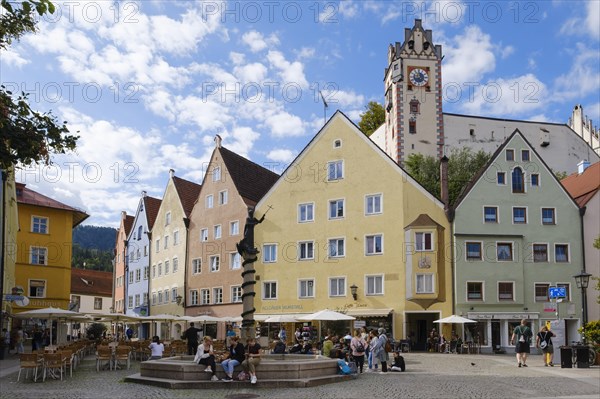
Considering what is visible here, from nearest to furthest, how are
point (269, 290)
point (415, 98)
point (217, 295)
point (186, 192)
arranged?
1. point (269, 290)
2. point (217, 295)
3. point (186, 192)
4. point (415, 98)

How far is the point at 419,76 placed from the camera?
84938mm

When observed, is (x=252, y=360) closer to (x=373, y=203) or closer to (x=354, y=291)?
(x=354, y=291)

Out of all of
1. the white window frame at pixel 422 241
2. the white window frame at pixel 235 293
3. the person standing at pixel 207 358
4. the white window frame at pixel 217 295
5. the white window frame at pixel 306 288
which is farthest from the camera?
the white window frame at pixel 217 295

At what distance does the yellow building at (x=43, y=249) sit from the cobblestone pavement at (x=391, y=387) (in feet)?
106

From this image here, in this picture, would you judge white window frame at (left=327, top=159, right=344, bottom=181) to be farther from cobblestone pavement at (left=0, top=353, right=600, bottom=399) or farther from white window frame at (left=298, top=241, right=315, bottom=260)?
cobblestone pavement at (left=0, top=353, right=600, bottom=399)

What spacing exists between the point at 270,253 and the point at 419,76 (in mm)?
39448

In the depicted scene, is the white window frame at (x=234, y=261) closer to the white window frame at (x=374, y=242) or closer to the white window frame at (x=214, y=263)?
the white window frame at (x=214, y=263)

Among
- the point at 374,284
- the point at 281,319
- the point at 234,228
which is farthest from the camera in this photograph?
the point at 234,228

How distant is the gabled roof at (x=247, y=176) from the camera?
58781 millimetres

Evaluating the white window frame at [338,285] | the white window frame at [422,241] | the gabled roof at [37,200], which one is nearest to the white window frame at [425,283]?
the white window frame at [422,241]

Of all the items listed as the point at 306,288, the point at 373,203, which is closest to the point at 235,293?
the point at 306,288

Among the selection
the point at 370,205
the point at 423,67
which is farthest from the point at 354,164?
the point at 423,67

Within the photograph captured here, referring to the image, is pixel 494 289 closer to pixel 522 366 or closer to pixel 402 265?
pixel 402 265

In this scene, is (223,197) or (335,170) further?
(223,197)
